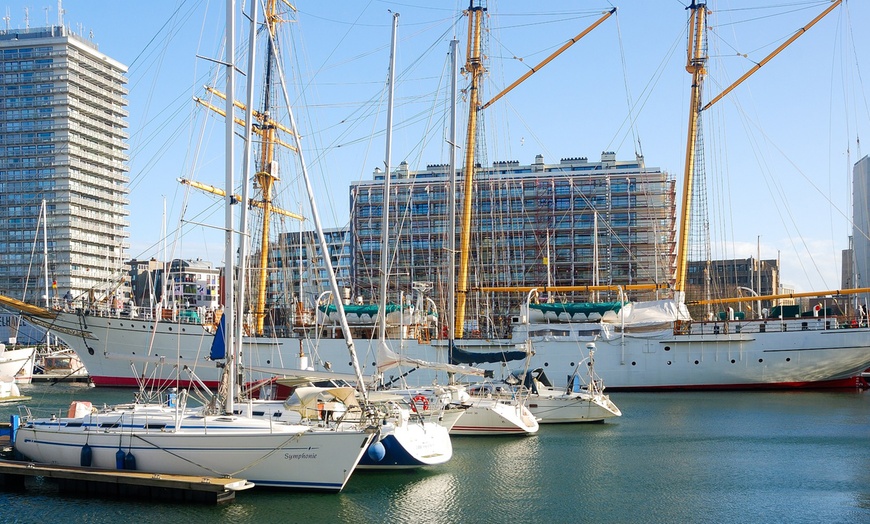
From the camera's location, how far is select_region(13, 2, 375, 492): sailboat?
21078mm

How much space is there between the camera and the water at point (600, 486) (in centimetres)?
2033

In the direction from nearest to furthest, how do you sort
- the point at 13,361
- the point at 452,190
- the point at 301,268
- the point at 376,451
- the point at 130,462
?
the point at 130,462, the point at 376,451, the point at 452,190, the point at 301,268, the point at 13,361

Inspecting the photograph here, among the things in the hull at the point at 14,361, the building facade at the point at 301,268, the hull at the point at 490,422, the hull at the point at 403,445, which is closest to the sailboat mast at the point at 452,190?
the building facade at the point at 301,268

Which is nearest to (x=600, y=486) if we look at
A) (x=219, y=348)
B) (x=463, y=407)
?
(x=463, y=407)

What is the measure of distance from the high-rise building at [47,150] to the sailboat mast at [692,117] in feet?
302

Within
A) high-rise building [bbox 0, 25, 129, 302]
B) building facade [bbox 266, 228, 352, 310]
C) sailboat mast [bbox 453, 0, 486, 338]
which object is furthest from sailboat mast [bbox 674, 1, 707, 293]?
high-rise building [bbox 0, 25, 129, 302]

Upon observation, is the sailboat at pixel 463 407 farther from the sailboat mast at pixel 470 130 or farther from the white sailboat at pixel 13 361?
the white sailboat at pixel 13 361

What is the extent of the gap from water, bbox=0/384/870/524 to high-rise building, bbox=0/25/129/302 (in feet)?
359

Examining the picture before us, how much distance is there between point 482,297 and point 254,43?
209 feet

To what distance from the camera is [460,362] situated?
4378cm

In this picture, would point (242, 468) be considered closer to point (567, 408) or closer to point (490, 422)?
point (490, 422)

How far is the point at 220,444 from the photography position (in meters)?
21.2

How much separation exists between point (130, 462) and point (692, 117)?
1876 inches

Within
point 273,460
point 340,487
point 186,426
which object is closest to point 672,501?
point 340,487
